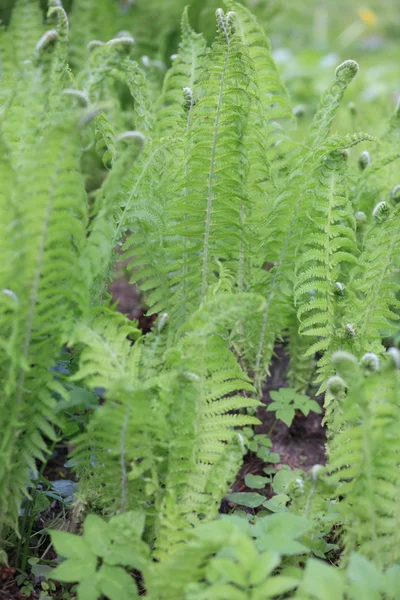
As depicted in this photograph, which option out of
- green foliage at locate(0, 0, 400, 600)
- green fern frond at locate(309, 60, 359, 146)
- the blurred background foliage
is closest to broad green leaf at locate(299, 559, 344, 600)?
green foliage at locate(0, 0, 400, 600)

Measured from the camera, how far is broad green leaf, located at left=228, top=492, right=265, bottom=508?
74.2 inches

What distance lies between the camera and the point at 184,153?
2.05 metres

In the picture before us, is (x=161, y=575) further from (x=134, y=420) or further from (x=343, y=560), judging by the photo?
(x=343, y=560)

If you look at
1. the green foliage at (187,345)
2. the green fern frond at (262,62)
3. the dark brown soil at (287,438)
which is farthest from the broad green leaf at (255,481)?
the green fern frond at (262,62)

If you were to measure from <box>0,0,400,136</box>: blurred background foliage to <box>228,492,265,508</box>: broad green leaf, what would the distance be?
1747mm

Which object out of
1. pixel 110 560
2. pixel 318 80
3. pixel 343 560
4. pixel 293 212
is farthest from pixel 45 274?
pixel 318 80

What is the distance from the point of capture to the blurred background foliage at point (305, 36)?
12.2 ft

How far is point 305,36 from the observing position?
7992 millimetres

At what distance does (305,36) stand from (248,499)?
24.2 feet

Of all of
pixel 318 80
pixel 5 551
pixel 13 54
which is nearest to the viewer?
pixel 5 551

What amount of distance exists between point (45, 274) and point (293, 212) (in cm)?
90

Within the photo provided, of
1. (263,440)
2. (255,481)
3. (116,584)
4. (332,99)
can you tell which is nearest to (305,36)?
(332,99)

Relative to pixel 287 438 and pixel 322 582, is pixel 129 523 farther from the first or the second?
pixel 287 438

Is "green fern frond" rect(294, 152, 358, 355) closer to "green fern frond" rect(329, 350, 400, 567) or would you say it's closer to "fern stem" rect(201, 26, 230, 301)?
"fern stem" rect(201, 26, 230, 301)
